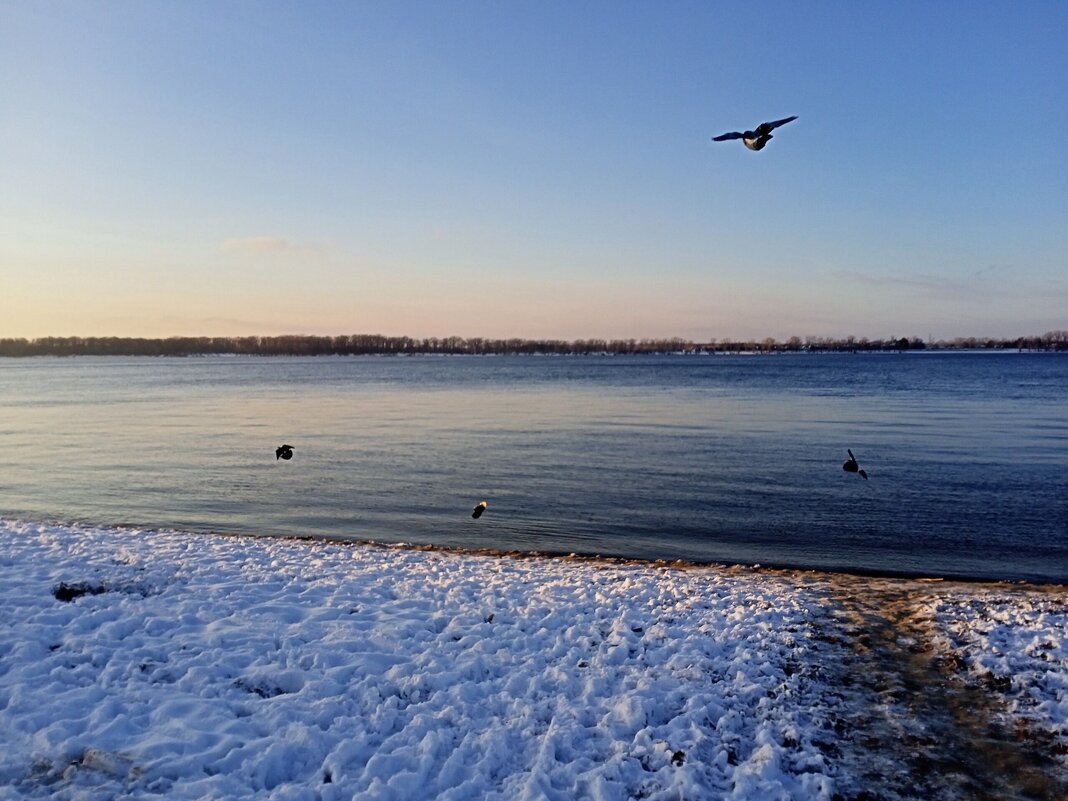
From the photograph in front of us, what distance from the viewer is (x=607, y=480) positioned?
82.9 feet

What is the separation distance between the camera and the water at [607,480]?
1770 cm

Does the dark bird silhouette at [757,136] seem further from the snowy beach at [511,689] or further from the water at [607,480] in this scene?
the water at [607,480]

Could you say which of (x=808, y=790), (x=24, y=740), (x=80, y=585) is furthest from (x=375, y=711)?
(x=80, y=585)

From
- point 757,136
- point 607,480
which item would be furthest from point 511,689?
point 607,480

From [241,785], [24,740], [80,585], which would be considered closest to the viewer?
[241,785]

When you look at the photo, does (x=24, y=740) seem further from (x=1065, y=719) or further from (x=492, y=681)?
(x=1065, y=719)

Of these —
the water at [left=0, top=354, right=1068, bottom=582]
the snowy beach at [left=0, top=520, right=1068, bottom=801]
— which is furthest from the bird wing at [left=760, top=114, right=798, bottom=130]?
the water at [left=0, top=354, right=1068, bottom=582]

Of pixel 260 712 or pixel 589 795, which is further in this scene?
pixel 260 712

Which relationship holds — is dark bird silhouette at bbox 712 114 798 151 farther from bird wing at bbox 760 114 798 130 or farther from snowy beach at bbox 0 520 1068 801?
snowy beach at bbox 0 520 1068 801

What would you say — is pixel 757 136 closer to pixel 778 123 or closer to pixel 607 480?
pixel 778 123

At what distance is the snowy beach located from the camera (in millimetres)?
6102

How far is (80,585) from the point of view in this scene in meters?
10.3

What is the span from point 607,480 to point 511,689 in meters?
17.9

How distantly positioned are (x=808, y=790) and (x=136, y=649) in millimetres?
6924
